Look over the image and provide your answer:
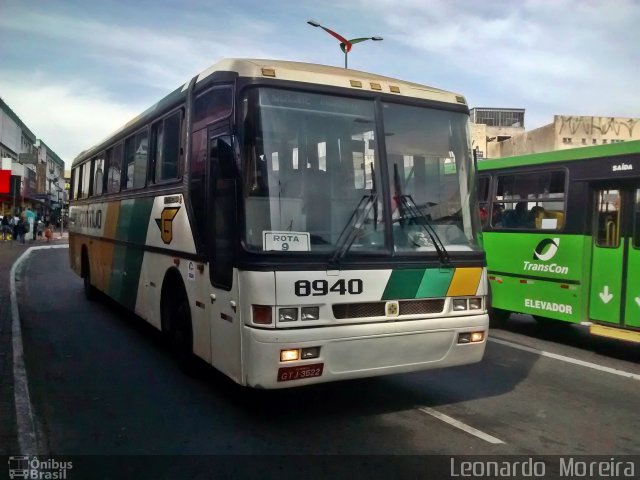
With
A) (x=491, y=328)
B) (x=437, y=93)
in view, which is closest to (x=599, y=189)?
(x=491, y=328)

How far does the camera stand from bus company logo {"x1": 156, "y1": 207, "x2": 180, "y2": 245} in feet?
22.0

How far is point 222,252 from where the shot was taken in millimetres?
5246

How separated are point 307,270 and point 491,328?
6731 mm

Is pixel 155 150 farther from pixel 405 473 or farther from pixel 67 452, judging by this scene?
pixel 405 473

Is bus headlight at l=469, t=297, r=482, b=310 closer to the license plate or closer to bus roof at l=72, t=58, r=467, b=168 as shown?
the license plate

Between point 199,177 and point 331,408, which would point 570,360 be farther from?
point 199,177

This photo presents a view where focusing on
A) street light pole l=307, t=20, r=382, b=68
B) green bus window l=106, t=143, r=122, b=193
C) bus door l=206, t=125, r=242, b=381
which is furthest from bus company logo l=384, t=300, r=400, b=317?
street light pole l=307, t=20, r=382, b=68

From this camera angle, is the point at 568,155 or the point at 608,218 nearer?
the point at 608,218

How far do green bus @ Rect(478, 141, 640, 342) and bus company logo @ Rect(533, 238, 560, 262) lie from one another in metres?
0.01

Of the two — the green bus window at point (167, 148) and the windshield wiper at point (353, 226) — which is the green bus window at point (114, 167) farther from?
the windshield wiper at point (353, 226)


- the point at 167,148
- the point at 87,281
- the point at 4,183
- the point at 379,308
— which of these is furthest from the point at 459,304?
the point at 4,183

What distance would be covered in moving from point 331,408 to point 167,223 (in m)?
2.82

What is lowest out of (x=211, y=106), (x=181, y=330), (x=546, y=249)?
(x=181, y=330)

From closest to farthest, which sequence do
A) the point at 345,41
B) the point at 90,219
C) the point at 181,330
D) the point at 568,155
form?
1. the point at 181,330
2. the point at 568,155
3. the point at 90,219
4. the point at 345,41
